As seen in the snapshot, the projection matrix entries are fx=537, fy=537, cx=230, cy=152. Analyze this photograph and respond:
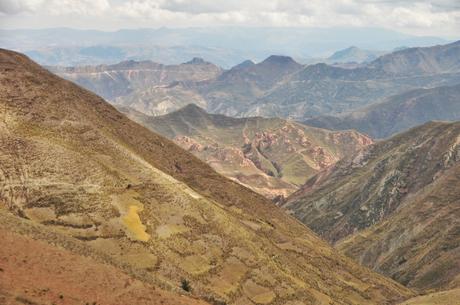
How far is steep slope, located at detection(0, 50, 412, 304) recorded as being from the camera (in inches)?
4702

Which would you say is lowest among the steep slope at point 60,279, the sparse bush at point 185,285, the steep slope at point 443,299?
the steep slope at point 443,299

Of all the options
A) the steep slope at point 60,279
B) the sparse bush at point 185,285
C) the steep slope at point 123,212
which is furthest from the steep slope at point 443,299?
the steep slope at point 60,279

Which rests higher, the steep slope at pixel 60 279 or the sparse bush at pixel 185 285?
the steep slope at pixel 60 279

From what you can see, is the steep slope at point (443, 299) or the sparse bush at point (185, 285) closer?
the sparse bush at point (185, 285)

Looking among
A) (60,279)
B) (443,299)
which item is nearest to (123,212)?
(60,279)

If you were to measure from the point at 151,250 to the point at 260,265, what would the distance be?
33995 millimetres

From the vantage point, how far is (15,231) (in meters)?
85.9

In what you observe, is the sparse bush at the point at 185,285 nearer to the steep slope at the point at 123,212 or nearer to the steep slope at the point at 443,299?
the steep slope at the point at 123,212

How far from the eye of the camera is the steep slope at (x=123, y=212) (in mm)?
119438

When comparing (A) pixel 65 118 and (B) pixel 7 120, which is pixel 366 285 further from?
(B) pixel 7 120

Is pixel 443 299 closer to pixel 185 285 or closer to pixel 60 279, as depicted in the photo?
pixel 185 285

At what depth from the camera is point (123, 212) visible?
13012 cm

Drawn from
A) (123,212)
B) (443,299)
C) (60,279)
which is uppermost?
(60,279)

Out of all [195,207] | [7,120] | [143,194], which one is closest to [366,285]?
[195,207]
